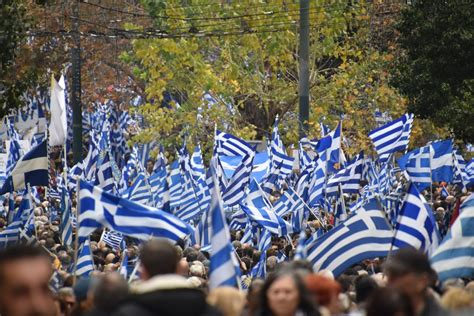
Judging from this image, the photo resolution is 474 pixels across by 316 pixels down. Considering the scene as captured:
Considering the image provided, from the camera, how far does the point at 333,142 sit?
25609 mm

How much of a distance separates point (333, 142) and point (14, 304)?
19.8 meters

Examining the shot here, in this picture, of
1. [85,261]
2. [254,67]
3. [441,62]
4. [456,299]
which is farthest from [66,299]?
[254,67]

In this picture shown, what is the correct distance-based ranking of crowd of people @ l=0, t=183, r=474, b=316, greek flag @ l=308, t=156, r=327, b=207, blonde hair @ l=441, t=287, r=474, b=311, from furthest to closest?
greek flag @ l=308, t=156, r=327, b=207 → blonde hair @ l=441, t=287, r=474, b=311 → crowd of people @ l=0, t=183, r=474, b=316

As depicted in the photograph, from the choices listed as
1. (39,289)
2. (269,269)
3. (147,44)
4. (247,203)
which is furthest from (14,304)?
(147,44)

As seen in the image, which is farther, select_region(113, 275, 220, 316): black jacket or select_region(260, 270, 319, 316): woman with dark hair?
select_region(260, 270, 319, 316): woman with dark hair

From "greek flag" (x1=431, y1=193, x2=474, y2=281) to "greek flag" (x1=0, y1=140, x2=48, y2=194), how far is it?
8.82 metres

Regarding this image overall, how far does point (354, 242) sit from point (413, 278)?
195 inches

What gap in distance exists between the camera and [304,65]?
106 ft

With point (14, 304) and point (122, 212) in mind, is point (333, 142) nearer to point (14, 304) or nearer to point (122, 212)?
point (122, 212)

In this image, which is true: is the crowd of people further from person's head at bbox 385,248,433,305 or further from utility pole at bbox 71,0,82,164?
utility pole at bbox 71,0,82,164

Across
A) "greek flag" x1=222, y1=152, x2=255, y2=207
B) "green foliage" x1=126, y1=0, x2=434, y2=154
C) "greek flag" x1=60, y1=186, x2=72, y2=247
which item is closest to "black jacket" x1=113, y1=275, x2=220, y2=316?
"greek flag" x1=60, y1=186, x2=72, y2=247

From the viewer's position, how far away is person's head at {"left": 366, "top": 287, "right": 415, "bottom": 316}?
6.94m

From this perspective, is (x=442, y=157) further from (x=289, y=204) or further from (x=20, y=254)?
(x=20, y=254)

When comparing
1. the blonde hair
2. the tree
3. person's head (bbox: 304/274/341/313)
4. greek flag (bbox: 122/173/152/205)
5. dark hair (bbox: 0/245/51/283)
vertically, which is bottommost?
greek flag (bbox: 122/173/152/205)
